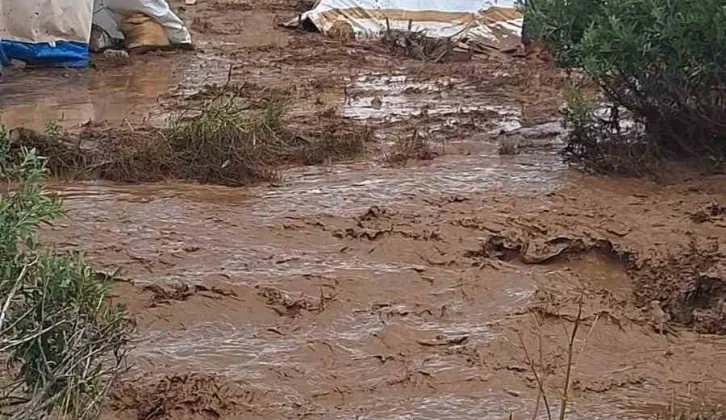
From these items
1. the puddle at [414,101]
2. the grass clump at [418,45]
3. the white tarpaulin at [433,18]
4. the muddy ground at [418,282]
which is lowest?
the muddy ground at [418,282]

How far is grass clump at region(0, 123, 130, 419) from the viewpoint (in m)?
3.20

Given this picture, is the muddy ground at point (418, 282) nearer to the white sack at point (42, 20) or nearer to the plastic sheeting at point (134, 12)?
the white sack at point (42, 20)

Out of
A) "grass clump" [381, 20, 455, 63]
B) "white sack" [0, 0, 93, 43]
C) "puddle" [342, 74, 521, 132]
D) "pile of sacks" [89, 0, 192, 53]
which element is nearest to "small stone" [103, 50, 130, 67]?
"pile of sacks" [89, 0, 192, 53]

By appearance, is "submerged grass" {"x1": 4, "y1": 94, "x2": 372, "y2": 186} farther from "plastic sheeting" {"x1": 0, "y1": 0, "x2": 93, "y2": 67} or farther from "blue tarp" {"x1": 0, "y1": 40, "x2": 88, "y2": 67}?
"blue tarp" {"x1": 0, "y1": 40, "x2": 88, "y2": 67}

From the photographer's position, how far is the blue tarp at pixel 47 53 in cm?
1123

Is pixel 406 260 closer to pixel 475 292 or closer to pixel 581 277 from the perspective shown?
pixel 475 292

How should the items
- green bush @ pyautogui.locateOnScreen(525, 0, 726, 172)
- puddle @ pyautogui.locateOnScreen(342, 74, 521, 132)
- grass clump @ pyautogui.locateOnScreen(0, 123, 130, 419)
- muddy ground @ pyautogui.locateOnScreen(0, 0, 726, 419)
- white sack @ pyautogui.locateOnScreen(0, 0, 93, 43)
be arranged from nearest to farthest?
grass clump @ pyautogui.locateOnScreen(0, 123, 130, 419) → muddy ground @ pyautogui.locateOnScreen(0, 0, 726, 419) → green bush @ pyautogui.locateOnScreen(525, 0, 726, 172) → puddle @ pyautogui.locateOnScreen(342, 74, 521, 132) → white sack @ pyautogui.locateOnScreen(0, 0, 93, 43)

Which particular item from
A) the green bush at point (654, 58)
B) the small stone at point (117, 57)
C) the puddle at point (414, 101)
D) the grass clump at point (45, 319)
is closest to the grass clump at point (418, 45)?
the puddle at point (414, 101)

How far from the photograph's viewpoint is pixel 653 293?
5336 mm

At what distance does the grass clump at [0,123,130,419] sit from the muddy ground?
74 cm

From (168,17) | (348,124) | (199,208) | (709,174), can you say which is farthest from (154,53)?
(709,174)

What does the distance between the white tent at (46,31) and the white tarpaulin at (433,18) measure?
3118 millimetres

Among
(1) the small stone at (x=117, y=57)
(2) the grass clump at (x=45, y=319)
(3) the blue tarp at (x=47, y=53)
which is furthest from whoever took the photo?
(1) the small stone at (x=117, y=57)

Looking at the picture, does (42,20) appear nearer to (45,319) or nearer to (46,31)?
(46,31)
